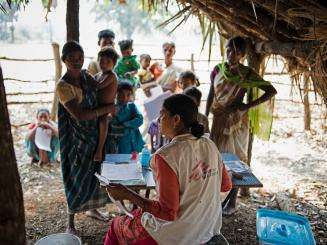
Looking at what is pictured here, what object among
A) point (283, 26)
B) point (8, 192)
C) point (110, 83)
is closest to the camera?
point (8, 192)

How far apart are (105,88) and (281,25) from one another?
5.78ft

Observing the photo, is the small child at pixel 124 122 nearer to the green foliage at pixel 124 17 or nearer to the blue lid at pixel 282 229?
the blue lid at pixel 282 229

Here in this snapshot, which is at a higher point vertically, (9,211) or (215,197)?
(9,211)

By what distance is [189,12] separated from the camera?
13.0 ft

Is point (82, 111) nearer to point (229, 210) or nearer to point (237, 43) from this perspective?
point (237, 43)

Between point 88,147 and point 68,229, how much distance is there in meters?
0.83

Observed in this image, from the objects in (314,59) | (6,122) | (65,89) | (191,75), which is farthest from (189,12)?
(6,122)

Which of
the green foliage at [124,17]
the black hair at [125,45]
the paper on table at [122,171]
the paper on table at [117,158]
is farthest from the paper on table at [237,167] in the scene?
the green foliage at [124,17]

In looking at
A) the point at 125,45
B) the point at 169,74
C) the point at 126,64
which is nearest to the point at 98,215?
the point at 126,64

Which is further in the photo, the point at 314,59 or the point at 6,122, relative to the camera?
the point at 314,59

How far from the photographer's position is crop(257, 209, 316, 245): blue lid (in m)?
2.43

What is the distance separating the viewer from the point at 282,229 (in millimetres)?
2529

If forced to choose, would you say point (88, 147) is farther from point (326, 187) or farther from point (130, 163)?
point (326, 187)

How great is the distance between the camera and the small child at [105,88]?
135 inches
